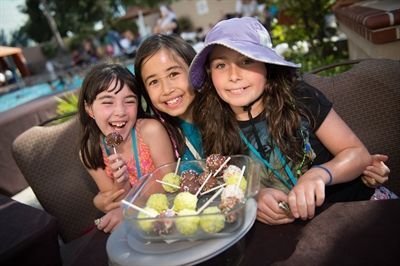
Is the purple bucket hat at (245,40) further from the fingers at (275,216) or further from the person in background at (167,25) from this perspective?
the person in background at (167,25)

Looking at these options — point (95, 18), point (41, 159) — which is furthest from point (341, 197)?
point (95, 18)

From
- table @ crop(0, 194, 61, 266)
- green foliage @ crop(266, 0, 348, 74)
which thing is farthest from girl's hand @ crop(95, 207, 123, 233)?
green foliage @ crop(266, 0, 348, 74)

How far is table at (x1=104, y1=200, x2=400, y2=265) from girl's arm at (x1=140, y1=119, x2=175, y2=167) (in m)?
1.00

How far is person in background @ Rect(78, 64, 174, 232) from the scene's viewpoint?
6.65 ft

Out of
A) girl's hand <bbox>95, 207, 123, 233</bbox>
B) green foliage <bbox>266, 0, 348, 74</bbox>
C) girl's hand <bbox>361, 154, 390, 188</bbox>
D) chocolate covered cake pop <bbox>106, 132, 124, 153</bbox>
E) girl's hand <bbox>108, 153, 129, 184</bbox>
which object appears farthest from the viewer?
green foliage <bbox>266, 0, 348, 74</bbox>

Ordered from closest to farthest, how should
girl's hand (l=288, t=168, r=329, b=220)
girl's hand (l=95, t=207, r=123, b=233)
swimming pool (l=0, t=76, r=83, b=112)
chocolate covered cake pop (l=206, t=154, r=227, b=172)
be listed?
girl's hand (l=288, t=168, r=329, b=220) → chocolate covered cake pop (l=206, t=154, r=227, b=172) → girl's hand (l=95, t=207, r=123, b=233) → swimming pool (l=0, t=76, r=83, b=112)

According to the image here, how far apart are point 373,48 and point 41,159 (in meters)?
2.90

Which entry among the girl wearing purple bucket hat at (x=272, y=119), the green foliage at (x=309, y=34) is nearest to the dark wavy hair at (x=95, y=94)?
the girl wearing purple bucket hat at (x=272, y=119)

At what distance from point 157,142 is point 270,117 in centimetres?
77

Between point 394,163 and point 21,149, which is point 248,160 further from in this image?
point 21,149

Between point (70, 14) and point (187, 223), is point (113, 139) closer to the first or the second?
point (187, 223)

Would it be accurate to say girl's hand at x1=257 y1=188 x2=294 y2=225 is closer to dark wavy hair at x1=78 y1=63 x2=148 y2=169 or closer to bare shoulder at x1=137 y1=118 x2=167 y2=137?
bare shoulder at x1=137 y1=118 x2=167 y2=137

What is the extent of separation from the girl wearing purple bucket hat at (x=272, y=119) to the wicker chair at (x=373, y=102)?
34 cm

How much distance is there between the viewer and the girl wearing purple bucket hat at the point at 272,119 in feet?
5.24
